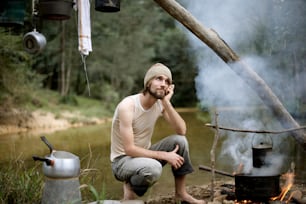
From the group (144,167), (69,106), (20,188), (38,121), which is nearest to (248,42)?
(144,167)

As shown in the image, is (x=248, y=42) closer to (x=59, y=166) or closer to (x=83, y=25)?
(x=83, y=25)

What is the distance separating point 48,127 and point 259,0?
9.41 m

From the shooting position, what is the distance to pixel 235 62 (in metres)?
3.77

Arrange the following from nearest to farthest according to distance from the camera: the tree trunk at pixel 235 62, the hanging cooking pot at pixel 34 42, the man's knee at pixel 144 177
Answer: the man's knee at pixel 144 177 → the hanging cooking pot at pixel 34 42 → the tree trunk at pixel 235 62

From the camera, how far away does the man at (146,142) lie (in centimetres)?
337

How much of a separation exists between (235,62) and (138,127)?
1087 millimetres

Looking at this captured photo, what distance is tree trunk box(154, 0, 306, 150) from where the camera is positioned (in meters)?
3.74

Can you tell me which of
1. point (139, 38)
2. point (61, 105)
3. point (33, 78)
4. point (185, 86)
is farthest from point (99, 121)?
point (185, 86)

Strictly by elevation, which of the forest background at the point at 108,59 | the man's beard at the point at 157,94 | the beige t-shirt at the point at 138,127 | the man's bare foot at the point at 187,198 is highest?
the forest background at the point at 108,59

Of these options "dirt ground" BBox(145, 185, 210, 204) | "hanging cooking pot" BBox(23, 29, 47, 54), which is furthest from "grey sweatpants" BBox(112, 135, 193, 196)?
"hanging cooking pot" BBox(23, 29, 47, 54)

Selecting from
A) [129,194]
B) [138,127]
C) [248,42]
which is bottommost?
[129,194]

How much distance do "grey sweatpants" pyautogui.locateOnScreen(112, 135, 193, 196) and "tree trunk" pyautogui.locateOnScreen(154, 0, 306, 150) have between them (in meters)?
0.85

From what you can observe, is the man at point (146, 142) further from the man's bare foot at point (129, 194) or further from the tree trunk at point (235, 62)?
the tree trunk at point (235, 62)

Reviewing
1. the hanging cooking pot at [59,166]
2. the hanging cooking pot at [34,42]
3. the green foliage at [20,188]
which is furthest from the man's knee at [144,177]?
the hanging cooking pot at [34,42]
